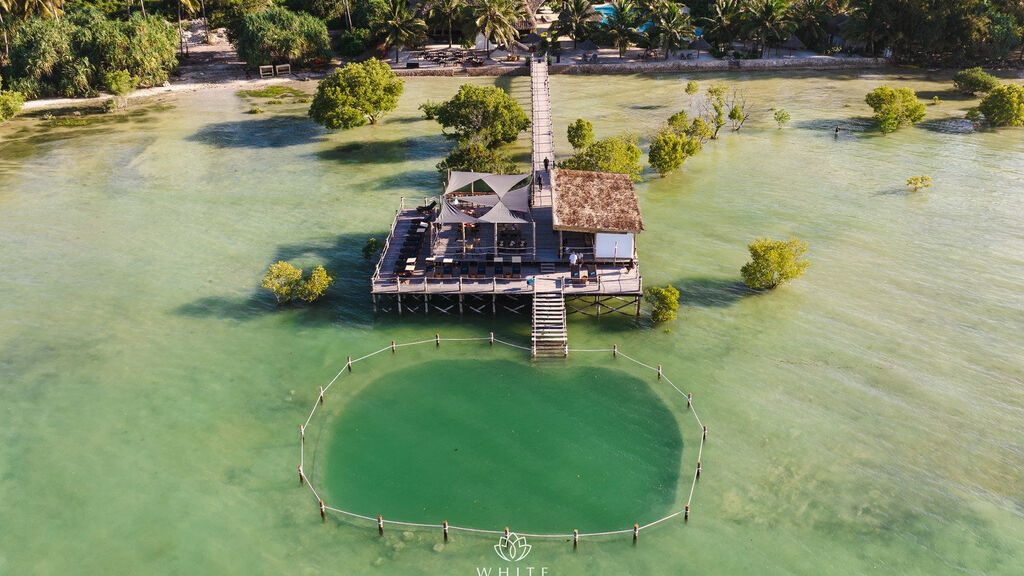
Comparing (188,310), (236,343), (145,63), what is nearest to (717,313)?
(236,343)

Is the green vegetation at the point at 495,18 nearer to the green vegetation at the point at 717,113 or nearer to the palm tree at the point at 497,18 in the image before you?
the palm tree at the point at 497,18

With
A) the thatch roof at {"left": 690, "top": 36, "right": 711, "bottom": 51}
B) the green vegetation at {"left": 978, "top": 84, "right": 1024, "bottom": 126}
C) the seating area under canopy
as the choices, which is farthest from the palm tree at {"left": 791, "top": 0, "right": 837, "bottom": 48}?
the seating area under canopy

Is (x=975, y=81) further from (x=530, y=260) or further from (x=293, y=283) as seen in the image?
(x=293, y=283)

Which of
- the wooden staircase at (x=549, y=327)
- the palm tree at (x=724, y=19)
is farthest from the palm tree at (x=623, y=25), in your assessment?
the wooden staircase at (x=549, y=327)

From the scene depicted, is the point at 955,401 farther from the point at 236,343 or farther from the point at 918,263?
the point at 236,343

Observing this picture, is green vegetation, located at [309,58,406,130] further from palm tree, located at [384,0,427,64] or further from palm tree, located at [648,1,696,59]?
palm tree, located at [648,1,696,59]

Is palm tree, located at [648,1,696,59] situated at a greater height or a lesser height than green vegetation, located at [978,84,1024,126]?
greater
